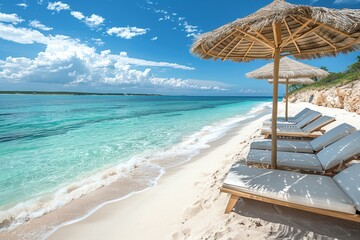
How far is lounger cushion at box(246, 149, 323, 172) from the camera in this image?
10.9 feet

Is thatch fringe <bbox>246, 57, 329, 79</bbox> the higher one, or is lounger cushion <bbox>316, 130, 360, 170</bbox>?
thatch fringe <bbox>246, 57, 329, 79</bbox>

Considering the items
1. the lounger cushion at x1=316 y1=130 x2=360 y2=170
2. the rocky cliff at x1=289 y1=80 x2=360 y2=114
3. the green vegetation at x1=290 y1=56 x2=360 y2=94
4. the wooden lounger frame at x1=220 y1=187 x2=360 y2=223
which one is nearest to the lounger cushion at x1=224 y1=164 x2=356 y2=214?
the wooden lounger frame at x1=220 y1=187 x2=360 y2=223

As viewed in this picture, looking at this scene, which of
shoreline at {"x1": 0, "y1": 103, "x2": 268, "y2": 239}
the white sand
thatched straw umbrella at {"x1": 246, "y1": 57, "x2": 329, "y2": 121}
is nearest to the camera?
the white sand

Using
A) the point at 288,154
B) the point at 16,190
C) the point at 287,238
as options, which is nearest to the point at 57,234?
the point at 16,190

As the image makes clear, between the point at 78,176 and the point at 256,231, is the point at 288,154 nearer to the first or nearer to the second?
the point at 256,231

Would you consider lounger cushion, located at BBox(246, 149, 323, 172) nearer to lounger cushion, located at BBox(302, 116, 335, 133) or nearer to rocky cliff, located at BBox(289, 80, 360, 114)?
lounger cushion, located at BBox(302, 116, 335, 133)

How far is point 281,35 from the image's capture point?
12.3ft

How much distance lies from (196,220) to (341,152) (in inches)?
92.1

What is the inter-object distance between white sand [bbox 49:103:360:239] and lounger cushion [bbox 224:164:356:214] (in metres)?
0.32

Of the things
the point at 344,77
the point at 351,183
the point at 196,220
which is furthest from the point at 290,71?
the point at 344,77

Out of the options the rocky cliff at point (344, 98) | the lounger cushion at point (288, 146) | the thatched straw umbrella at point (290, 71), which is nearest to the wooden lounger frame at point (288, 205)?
the lounger cushion at point (288, 146)

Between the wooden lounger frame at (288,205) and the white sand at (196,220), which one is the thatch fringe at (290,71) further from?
the wooden lounger frame at (288,205)

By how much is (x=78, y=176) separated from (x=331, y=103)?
52.9ft

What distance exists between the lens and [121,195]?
386 centimetres
